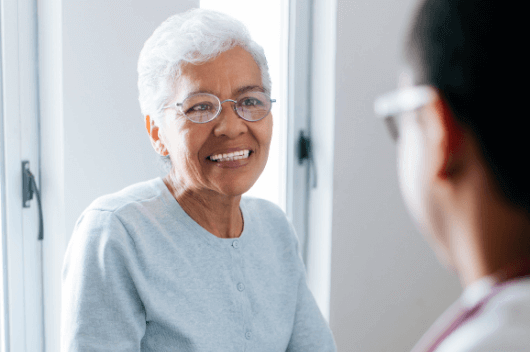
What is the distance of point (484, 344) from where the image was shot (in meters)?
0.42

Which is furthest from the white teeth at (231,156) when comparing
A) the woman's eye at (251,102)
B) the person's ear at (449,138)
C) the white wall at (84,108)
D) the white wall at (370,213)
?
the white wall at (370,213)

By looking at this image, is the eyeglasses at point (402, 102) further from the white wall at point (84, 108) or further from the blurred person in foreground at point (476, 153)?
the white wall at point (84, 108)

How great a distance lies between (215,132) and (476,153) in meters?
0.76

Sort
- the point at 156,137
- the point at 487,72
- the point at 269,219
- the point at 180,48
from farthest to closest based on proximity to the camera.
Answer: the point at 269,219 < the point at 156,137 < the point at 180,48 < the point at 487,72

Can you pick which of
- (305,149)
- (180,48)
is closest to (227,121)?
(180,48)

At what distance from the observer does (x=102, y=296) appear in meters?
1.02

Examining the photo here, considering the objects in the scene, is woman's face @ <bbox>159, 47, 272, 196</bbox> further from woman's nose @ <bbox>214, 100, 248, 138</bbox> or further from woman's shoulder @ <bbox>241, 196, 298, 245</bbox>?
woman's shoulder @ <bbox>241, 196, 298, 245</bbox>

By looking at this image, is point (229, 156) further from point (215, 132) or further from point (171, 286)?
point (171, 286)

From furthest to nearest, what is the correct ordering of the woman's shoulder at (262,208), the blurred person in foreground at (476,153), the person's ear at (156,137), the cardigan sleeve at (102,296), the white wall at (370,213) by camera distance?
the white wall at (370,213) < the woman's shoulder at (262,208) < the person's ear at (156,137) < the cardigan sleeve at (102,296) < the blurred person in foreground at (476,153)

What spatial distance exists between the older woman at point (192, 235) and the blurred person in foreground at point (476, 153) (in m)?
0.68

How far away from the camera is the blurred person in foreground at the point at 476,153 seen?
441 millimetres

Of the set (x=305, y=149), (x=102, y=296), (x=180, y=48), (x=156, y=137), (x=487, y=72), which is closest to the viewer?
(x=487, y=72)

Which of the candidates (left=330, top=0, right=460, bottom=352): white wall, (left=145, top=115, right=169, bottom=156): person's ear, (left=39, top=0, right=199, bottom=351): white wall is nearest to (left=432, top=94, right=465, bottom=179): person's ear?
(left=145, top=115, right=169, bottom=156): person's ear

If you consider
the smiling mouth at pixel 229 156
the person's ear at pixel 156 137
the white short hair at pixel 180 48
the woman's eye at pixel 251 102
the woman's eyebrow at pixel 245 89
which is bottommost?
the smiling mouth at pixel 229 156
